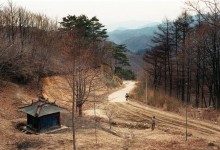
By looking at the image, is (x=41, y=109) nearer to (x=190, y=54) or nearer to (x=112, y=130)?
(x=112, y=130)

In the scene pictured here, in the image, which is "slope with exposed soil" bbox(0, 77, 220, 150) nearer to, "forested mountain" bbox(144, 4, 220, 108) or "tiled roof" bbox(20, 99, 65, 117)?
"tiled roof" bbox(20, 99, 65, 117)

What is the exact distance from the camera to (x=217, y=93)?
147ft

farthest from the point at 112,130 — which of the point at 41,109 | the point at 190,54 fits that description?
the point at 190,54

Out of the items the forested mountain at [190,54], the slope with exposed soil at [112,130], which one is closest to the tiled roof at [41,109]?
the slope with exposed soil at [112,130]

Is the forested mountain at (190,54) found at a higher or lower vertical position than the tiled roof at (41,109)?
higher

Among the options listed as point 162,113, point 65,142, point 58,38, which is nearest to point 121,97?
point 162,113

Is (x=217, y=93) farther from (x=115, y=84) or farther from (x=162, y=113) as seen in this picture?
(x=115, y=84)

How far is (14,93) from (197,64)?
2516 centimetres

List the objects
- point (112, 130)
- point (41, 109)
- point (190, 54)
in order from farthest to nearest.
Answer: point (190, 54) < point (112, 130) < point (41, 109)

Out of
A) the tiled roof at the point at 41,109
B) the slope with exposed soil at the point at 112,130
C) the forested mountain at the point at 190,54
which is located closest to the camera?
the slope with exposed soil at the point at 112,130

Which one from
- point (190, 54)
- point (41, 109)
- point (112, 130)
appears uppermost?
point (190, 54)

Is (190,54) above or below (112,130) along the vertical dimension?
above

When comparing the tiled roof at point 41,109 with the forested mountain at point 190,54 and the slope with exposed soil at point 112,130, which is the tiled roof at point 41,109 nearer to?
the slope with exposed soil at point 112,130

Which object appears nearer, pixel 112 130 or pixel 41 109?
pixel 41 109
